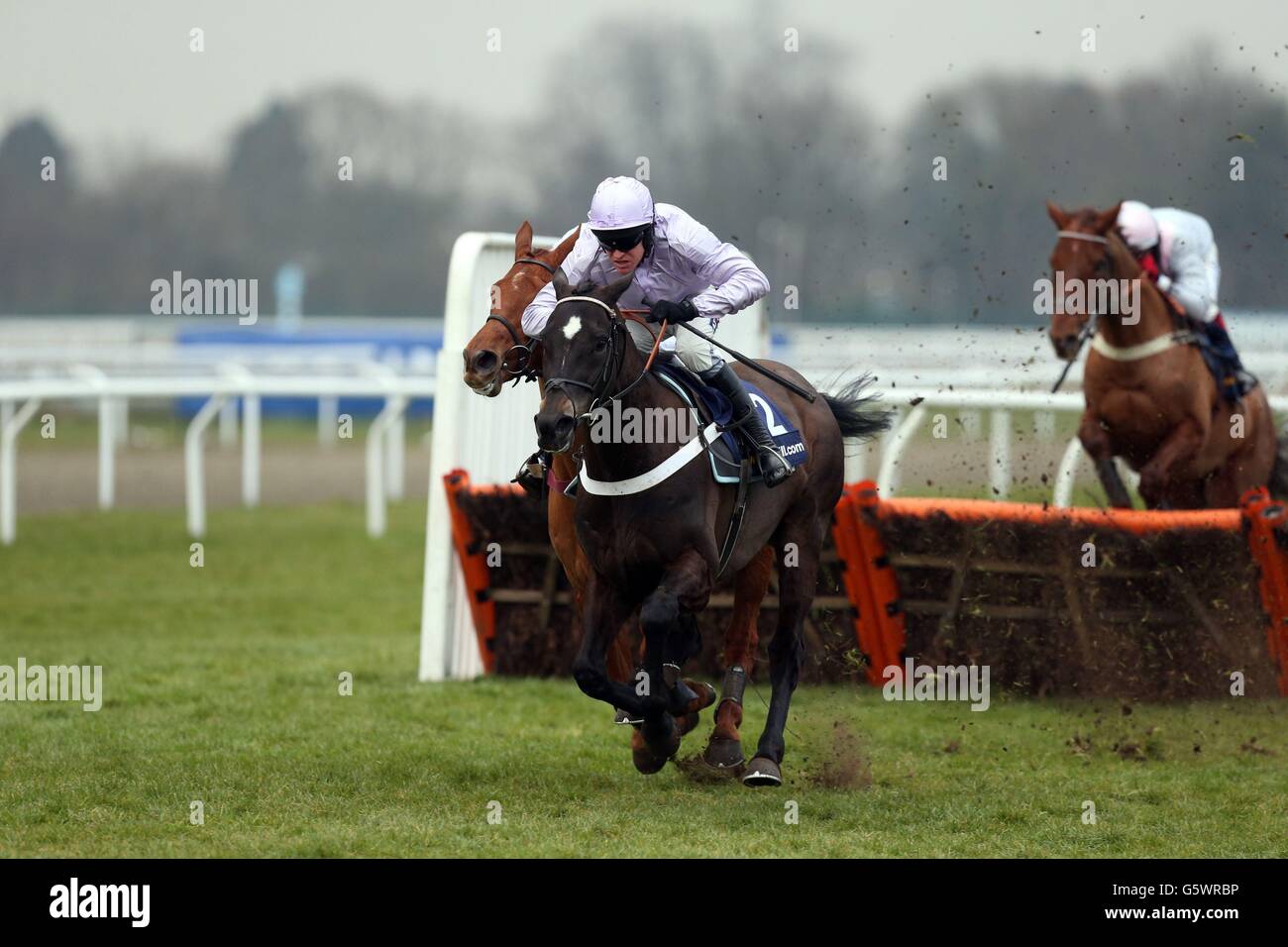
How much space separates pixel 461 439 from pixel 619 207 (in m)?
2.91

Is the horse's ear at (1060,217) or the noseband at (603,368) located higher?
the horse's ear at (1060,217)

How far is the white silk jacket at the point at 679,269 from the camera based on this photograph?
18.3ft

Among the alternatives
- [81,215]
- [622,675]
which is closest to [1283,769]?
[622,675]

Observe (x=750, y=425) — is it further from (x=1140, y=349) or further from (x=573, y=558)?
(x=1140, y=349)

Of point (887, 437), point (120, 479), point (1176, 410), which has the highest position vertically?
point (1176, 410)

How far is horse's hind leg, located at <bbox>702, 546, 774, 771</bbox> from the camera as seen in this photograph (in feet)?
18.6

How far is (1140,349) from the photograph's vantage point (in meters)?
8.20

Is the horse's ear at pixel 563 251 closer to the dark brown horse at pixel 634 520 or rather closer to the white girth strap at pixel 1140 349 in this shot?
the dark brown horse at pixel 634 520

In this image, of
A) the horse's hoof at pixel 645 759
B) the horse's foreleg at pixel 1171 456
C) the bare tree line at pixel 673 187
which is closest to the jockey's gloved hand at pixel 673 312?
the horse's hoof at pixel 645 759

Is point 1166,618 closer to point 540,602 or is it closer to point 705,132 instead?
point 540,602

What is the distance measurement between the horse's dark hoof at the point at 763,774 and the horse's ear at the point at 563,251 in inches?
70.0

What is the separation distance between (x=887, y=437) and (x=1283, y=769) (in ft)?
28.6

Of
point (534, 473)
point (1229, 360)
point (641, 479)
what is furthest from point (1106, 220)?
point (641, 479)
